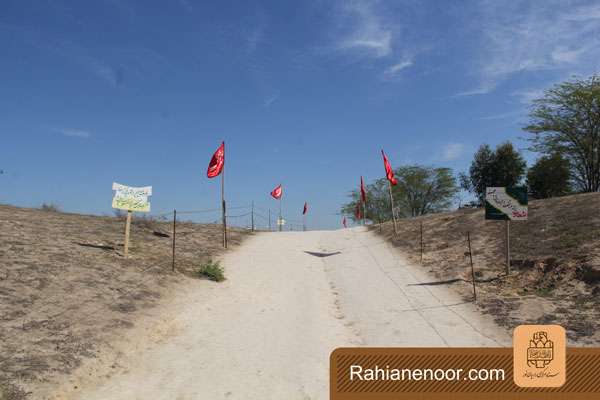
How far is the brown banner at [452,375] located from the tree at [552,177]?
39.0 meters

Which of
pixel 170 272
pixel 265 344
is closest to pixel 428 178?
pixel 170 272

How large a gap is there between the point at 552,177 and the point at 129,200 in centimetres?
3805

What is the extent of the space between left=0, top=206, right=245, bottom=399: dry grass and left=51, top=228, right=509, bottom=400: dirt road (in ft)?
1.88

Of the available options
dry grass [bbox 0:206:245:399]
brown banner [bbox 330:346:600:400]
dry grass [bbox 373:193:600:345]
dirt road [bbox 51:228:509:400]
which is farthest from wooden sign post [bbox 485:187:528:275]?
dry grass [bbox 0:206:245:399]

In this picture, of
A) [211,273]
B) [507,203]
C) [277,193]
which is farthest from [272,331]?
[277,193]

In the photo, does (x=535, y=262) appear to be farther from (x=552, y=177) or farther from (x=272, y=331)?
(x=552, y=177)

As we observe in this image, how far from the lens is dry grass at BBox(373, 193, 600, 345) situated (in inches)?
432

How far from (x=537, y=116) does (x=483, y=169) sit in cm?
929

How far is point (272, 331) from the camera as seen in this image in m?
10.8

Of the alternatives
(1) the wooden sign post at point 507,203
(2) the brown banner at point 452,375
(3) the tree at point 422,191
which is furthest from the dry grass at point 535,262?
(3) the tree at point 422,191

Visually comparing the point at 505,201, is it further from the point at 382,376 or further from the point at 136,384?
the point at 136,384

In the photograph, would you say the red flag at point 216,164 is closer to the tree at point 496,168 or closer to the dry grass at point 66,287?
the dry grass at point 66,287

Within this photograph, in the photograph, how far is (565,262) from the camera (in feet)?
46.6

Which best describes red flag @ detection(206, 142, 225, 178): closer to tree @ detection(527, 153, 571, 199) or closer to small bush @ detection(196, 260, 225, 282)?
small bush @ detection(196, 260, 225, 282)
